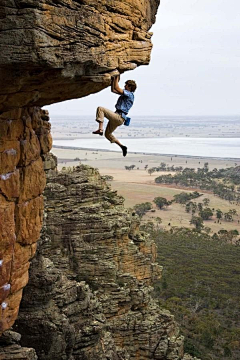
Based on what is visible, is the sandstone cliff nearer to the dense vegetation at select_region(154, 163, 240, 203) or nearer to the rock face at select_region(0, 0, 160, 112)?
the rock face at select_region(0, 0, 160, 112)

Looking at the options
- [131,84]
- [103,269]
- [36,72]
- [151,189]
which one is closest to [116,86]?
[131,84]

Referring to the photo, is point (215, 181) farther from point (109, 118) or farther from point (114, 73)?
point (114, 73)

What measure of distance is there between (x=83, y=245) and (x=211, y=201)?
87.4 m

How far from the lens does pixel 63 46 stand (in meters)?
8.33

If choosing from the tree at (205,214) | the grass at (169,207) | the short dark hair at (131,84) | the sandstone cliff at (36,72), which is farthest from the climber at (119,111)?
the tree at (205,214)

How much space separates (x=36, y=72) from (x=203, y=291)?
3525 cm

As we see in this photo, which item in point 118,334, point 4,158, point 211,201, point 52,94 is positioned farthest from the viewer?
point 211,201

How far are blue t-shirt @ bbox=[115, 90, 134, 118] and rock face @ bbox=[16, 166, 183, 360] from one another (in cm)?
670

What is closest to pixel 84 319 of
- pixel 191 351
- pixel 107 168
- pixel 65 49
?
pixel 65 49

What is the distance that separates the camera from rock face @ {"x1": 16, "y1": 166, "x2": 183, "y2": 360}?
17.0 m

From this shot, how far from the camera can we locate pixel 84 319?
16.7 m

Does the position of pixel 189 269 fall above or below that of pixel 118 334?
below

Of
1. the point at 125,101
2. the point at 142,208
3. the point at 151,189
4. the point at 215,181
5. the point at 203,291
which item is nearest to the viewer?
the point at 125,101

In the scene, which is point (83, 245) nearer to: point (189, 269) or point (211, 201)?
point (189, 269)
